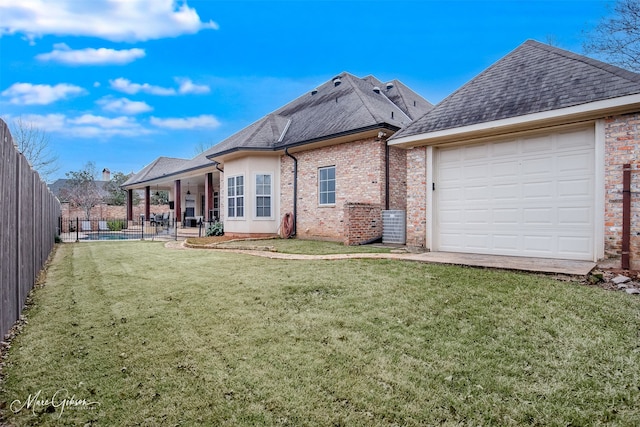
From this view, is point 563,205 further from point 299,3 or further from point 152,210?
point 152,210

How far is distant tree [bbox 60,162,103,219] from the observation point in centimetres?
2892

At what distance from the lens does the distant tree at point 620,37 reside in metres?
12.5

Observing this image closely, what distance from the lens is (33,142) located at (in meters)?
19.3

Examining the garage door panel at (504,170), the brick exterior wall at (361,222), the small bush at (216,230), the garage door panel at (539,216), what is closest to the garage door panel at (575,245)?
the garage door panel at (539,216)

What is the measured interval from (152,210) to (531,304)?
108ft

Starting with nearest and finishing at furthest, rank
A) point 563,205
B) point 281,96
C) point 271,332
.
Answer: point 271,332 < point 563,205 < point 281,96

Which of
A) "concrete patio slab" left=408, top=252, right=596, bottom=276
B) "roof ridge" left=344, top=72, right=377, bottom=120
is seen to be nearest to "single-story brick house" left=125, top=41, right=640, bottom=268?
"roof ridge" left=344, top=72, right=377, bottom=120

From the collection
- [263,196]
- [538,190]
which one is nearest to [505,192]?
[538,190]

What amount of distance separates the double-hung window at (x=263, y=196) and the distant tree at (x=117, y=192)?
28021 mm

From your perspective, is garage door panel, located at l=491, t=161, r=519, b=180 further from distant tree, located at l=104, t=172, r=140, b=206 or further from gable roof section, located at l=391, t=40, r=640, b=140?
distant tree, located at l=104, t=172, r=140, b=206

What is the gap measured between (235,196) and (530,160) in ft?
34.4

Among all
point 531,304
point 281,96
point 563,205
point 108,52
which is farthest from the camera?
point 281,96

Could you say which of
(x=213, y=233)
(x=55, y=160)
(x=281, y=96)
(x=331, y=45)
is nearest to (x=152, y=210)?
(x=55, y=160)

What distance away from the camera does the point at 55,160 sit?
20922 millimetres
